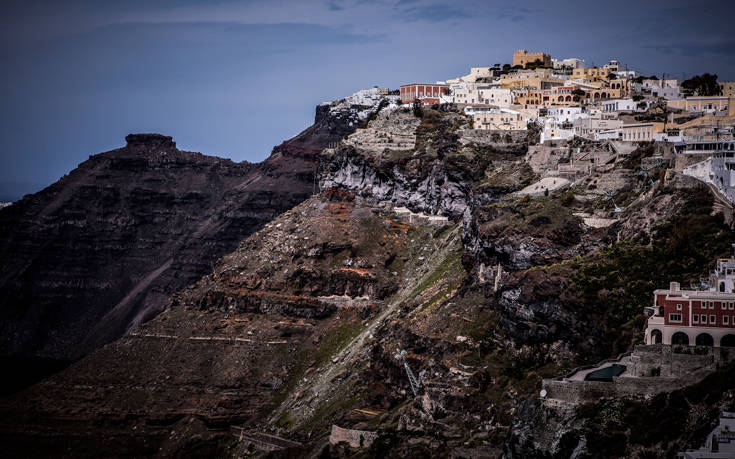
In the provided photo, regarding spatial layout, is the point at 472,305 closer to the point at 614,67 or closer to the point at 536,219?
the point at 536,219

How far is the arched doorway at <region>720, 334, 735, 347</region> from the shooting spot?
6656 centimetres

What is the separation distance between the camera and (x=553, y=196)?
368 feet

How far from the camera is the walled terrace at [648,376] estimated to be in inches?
2472

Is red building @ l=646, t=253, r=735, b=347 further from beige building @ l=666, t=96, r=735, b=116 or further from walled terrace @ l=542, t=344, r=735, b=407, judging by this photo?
beige building @ l=666, t=96, r=735, b=116

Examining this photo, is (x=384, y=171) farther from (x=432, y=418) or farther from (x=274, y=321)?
(x=432, y=418)

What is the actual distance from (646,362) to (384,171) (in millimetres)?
101143

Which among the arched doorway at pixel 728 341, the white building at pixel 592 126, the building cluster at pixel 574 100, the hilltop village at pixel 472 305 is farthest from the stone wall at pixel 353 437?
the white building at pixel 592 126

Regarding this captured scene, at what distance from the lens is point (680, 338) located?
2675 inches

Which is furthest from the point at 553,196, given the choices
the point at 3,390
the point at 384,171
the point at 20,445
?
the point at 3,390

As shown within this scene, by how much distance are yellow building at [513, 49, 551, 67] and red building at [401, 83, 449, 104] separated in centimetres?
1798

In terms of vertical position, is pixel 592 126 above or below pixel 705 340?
above

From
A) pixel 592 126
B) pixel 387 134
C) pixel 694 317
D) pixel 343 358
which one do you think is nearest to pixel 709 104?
pixel 592 126

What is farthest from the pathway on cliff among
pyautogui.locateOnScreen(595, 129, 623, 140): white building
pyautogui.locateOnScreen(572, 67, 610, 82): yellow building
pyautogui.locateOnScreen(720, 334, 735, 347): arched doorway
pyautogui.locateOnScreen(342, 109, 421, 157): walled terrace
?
pyautogui.locateOnScreen(720, 334, 735, 347): arched doorway

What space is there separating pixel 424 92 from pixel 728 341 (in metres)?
119
